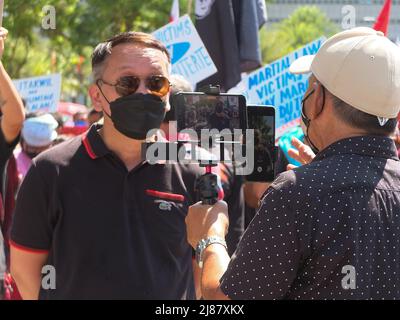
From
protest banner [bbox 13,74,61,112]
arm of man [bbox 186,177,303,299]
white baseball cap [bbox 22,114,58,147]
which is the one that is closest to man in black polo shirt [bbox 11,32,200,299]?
arm of man [bbox 186,177,303,299]

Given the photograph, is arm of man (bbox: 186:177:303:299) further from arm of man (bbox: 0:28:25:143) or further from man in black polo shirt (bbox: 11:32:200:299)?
arm of man (bbox: 0:28:25:143)

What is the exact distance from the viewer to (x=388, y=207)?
7.07ft

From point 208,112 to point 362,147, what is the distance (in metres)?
→ 0.61

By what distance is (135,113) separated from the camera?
3.22 meters

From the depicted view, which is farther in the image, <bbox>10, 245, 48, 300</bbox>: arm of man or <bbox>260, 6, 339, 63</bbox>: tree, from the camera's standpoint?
<bbox>260, 6, 339, 63</bbox>: tree

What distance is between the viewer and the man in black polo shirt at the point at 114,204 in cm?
308

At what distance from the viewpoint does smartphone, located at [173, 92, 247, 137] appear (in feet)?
8.59

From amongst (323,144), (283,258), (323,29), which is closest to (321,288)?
(283,258)

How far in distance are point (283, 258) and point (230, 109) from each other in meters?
0.71

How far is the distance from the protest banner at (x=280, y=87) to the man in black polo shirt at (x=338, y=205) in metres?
3.23

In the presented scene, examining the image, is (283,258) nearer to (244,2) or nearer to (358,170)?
(358,170)

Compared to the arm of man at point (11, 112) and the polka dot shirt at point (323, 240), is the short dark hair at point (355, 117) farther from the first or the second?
the arm of man at point (11, 112)

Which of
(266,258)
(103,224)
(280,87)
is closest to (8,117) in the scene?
(103,224)

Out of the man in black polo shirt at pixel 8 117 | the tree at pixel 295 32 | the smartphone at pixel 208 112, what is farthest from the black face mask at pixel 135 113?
the tree at pixel 295 32
